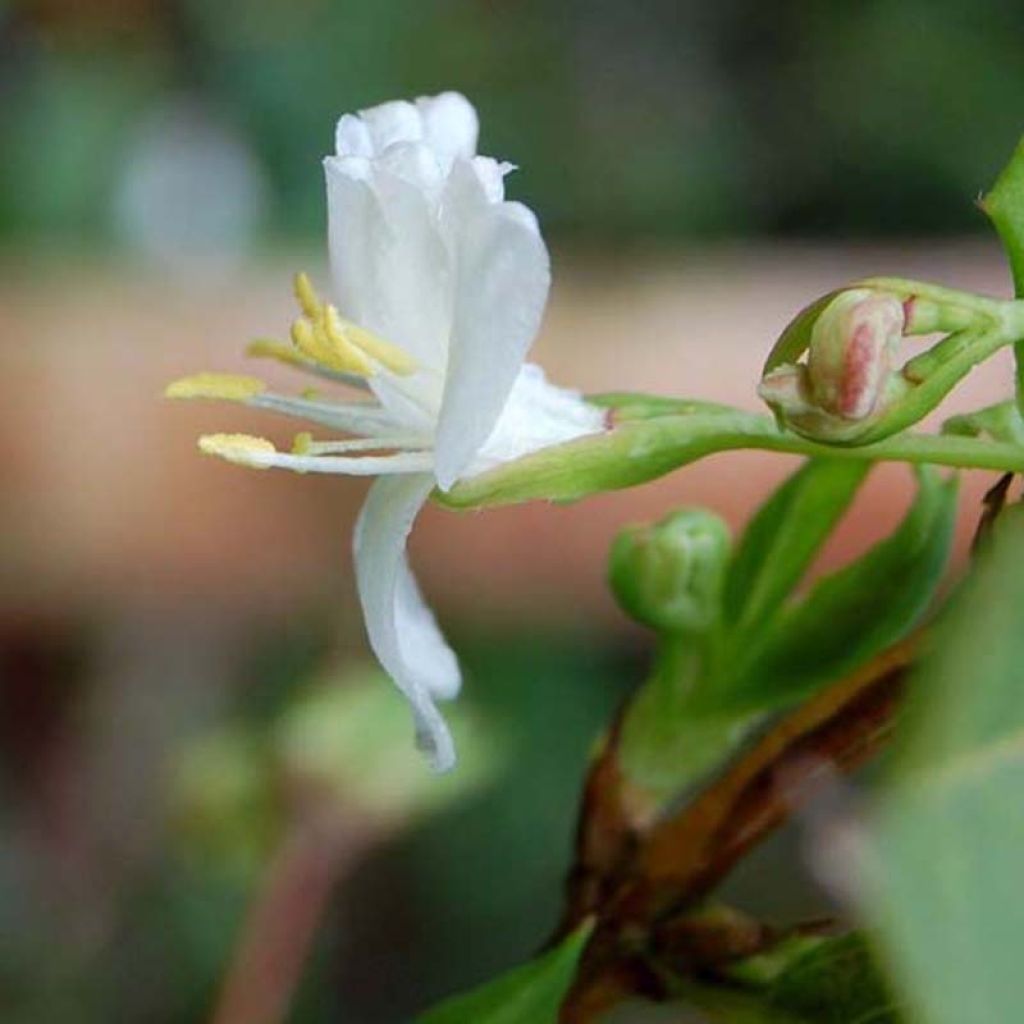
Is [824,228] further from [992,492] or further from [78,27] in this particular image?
[992,492]

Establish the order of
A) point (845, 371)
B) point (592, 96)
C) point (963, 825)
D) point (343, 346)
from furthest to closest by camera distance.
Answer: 1. point (592, 96)
2. point (343, 346)
3. point (845, 371)
4. point (963, 825)

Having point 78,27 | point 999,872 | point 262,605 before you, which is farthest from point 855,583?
point 78,27

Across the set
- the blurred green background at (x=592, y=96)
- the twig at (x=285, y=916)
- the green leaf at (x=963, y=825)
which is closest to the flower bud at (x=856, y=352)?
the green leaf at (x=963, y=825)

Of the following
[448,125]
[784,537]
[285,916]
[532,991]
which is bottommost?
[285,916]

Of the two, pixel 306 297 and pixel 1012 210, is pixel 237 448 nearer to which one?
pixel 306 297

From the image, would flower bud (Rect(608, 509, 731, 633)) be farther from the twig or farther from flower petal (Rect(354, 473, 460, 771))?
the twig

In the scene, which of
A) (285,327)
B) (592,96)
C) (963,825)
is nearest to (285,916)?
(963,825)

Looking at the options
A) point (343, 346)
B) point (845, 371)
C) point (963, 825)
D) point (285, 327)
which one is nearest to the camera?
point (963, 825)
